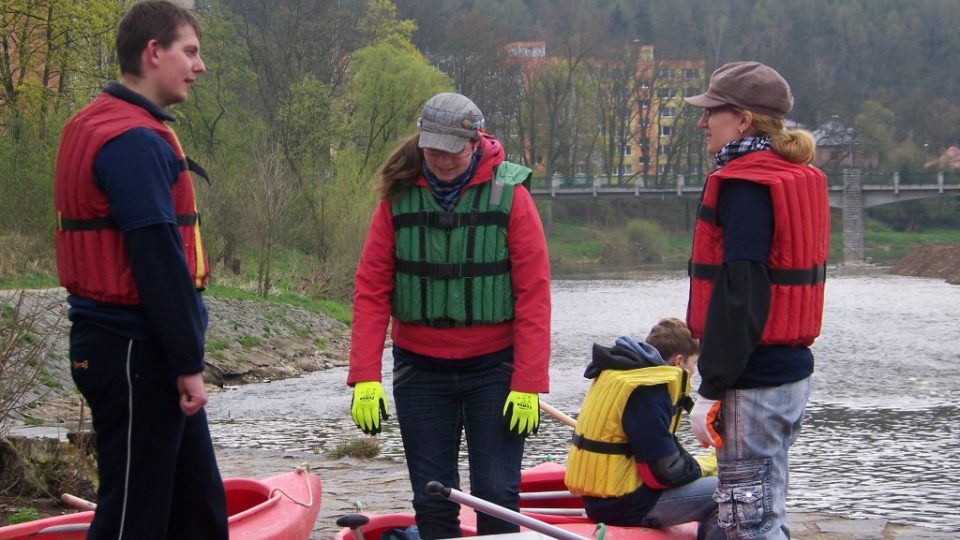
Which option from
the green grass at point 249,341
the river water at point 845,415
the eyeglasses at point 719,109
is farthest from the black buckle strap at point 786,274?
the green grass at point 249,341

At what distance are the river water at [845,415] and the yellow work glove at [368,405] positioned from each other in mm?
4003

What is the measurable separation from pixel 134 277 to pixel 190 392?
329 millimetres

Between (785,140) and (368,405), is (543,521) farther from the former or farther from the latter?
(785,140)

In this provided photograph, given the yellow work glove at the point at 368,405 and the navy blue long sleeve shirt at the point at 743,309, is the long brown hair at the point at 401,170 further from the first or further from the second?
the navy blue long sleeve shirt at the point at 743,309

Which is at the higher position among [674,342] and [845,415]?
Answer: [674,342]

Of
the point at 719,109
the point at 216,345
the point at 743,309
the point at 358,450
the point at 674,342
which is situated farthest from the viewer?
the point at 216,345

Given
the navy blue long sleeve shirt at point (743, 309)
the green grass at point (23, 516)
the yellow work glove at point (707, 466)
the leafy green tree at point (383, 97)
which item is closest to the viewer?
the navy blue long sleeve shirt at point (743, 309)

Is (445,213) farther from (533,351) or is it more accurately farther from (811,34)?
(811,34)

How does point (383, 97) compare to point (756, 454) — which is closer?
point (756, 454)

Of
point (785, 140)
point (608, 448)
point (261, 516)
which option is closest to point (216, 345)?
point (261, 516)

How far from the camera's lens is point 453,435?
4.34 meters

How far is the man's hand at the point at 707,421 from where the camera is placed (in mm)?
3840

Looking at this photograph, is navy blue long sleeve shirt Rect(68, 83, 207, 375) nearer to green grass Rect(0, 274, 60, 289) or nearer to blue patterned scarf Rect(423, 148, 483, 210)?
blue patterned scarf Rect(423, 148, 483, 210)

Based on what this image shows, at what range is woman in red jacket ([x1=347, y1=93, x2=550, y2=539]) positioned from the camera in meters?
4.19
